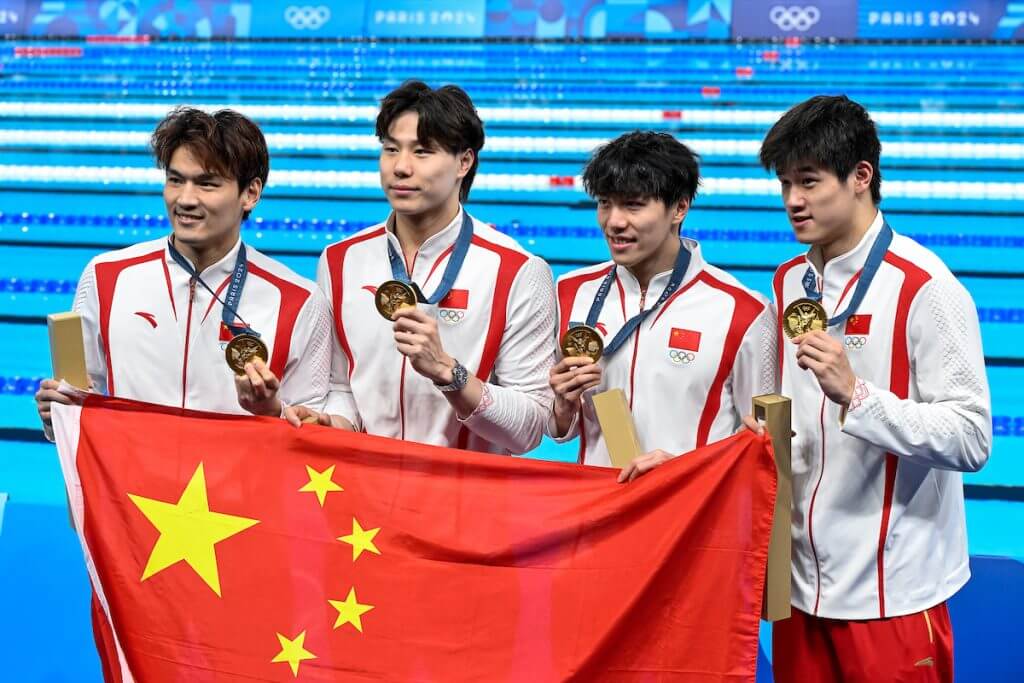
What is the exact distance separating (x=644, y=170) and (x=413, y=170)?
0.46 m

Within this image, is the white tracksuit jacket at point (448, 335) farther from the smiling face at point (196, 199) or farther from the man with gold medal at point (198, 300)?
the smiling face at point (196, 199)

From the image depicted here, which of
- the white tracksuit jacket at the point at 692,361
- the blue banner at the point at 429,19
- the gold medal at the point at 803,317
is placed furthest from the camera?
the blue banner at the point at 429,19

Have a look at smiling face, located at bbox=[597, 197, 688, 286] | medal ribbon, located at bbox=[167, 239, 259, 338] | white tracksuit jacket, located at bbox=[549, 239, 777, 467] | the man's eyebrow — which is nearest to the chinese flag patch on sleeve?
white tracksuit jacket, located at bbox=[549, 239, 777, 467]

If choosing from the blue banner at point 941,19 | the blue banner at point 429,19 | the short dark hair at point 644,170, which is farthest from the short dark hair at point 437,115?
the blue banner at point 941,19

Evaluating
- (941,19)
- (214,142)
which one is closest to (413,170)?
(214,142)

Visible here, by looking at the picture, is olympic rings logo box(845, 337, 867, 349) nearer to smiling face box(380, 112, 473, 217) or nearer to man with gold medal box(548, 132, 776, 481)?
man with gold medal box(548, 132, 776, 481)

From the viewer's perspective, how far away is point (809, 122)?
2.19 m

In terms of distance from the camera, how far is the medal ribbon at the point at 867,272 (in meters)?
2.14

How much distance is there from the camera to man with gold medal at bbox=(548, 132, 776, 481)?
2.29 m

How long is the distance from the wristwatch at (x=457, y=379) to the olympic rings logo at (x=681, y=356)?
0.40m

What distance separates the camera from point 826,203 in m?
2.17

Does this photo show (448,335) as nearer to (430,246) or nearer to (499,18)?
(430,246)

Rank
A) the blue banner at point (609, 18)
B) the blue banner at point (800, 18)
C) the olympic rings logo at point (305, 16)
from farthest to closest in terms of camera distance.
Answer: the olympic rings logo at point (305, 16)
the blue banner at point (609, 18)
the blue banner at point (800, 18)

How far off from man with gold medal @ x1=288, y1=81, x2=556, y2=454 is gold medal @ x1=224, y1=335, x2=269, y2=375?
178 millimetres
